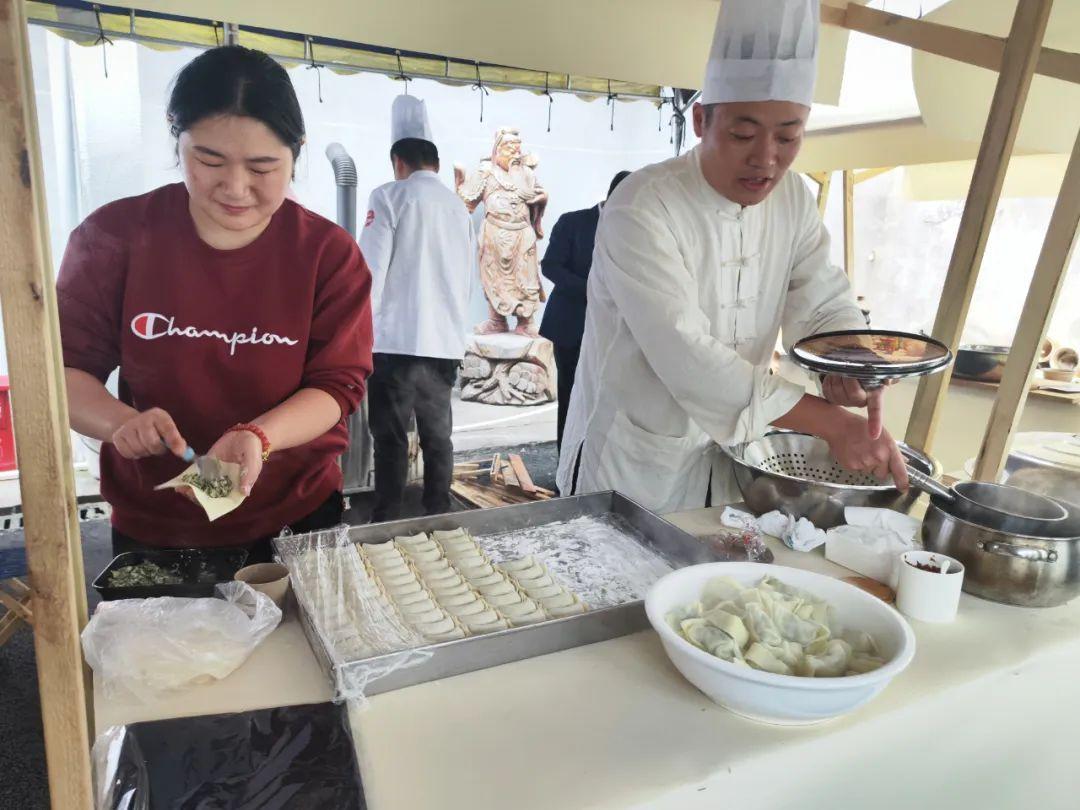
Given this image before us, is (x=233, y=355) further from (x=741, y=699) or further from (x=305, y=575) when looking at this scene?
(x=741, y=699)

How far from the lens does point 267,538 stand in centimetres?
181

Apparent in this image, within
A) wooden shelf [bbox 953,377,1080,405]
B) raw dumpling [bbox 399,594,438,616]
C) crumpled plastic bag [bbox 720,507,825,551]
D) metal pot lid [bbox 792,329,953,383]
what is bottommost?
wooden shelf [bbox 953,377,1080,405]

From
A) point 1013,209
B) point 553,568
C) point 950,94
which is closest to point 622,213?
point 553,568

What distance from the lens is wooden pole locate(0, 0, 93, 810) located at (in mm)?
703

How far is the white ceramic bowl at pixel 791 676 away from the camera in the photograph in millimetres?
903

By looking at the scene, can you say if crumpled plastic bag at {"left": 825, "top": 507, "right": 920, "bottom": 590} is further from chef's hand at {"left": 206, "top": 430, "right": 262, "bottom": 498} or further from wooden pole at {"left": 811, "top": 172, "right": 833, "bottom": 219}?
wooden pole at {"left": 811, "top": 172, "right": 833, "bottom": 219}

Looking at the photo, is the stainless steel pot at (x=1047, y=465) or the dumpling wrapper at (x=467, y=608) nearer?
the dumpling wrapper at (x=467, y=608)

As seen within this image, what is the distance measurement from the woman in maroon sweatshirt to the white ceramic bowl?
0.95 metres

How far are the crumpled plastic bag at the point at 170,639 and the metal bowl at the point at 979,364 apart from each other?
4.59 meters

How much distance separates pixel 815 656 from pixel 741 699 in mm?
149

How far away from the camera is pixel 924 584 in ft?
4.19

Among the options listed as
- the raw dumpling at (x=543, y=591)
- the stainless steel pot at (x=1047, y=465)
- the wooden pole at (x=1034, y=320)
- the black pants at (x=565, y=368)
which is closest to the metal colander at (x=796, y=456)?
the stainless steel pot at (x=1047, y=465)

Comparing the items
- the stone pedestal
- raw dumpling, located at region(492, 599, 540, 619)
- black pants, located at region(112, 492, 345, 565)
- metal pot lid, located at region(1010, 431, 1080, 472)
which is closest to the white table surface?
raw dumpling, located at region(492, 599, 540, 619)

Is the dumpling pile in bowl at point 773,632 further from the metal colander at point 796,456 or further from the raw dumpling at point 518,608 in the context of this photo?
the metal colander at point 796,456
